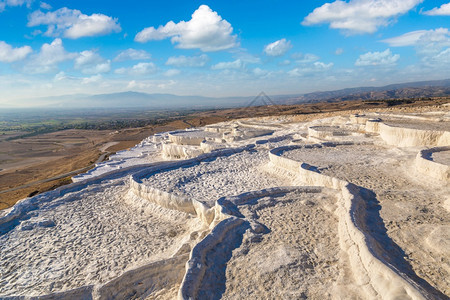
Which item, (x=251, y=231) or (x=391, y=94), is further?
(x=391, y=94)

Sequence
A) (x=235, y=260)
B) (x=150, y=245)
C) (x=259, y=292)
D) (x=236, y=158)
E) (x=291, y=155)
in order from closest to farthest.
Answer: (x=259, y=292), (x=235, y=260), (x=150, y=245), (x=291, y=155), (x=236, y=158)

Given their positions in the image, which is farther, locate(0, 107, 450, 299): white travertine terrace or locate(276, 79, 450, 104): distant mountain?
locate(276, 79, 450, 104): distant mountain

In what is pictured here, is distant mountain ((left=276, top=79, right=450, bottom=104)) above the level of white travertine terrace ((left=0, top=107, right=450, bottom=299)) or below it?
above

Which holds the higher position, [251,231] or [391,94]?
[391,94]

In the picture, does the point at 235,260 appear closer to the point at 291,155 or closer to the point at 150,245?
the point at 150,245

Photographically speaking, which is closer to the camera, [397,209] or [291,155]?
[397,209]

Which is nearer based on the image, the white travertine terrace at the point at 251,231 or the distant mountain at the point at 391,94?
the white travertine terrace at the point at 251,231

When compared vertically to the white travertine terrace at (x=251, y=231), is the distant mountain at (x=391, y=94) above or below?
above

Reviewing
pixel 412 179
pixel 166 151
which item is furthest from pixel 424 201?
pixel 166 151
